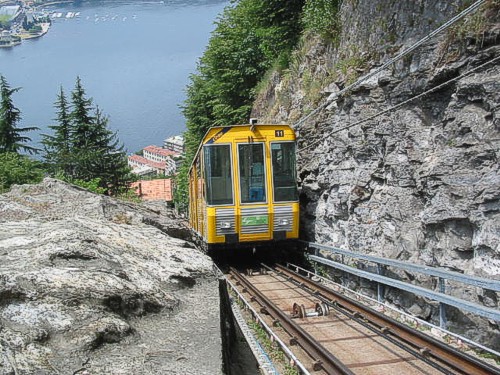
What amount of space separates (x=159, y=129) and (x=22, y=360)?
295 ft

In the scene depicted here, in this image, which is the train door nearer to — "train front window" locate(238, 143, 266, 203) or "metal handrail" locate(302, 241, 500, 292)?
"train front window" locate(238, 143, 266, 203)

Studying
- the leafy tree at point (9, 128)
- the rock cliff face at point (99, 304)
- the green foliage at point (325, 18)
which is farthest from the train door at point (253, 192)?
the leafy tree at point (9, 128)

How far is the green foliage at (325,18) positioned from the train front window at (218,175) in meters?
6.24

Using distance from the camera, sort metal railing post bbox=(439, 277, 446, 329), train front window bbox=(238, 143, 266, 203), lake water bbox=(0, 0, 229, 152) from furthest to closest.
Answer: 1. lake water bbox=(0, 0, 229, 152)
2. train front window bbox=(238, 143, 266, 203)
3. metal railing post bbox=(439, 277, 446, 329)

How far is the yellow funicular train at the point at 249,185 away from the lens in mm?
13461

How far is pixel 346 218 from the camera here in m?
12.3

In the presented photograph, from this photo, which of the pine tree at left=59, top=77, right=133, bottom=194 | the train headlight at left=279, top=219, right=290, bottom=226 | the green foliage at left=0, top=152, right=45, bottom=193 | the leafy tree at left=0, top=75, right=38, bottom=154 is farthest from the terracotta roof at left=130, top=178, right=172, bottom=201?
the train headlight at left=279, top=219, right=290, bottom=226

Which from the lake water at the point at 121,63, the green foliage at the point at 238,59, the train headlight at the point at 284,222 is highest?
the lake water at the point at 121,63

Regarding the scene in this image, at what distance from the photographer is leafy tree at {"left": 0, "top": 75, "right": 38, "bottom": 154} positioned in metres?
33.4

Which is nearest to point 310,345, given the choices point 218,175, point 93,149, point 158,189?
point 218,175

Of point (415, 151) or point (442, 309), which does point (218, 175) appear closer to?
point (415, 151)

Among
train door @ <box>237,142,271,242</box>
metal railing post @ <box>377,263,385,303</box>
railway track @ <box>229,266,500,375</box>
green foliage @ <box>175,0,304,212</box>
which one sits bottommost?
railway track @ <box>229,266,500,375</box>

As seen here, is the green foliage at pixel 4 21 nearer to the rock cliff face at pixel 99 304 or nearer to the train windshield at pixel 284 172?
the train windshield at pixel 284 172

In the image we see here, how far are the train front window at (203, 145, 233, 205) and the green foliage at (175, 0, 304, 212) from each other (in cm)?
1178
